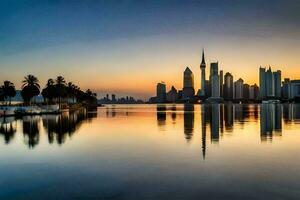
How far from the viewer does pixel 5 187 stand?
1895 centimetres

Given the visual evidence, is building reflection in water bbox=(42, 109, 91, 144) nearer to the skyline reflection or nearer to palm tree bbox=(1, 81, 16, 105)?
the skyline reflection

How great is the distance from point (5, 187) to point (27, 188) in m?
1.28

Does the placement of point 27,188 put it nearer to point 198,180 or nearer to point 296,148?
point 198,180

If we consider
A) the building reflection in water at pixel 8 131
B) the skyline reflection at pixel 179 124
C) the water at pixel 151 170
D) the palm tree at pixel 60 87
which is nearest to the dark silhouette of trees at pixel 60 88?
the palm tree at pixel 60 87

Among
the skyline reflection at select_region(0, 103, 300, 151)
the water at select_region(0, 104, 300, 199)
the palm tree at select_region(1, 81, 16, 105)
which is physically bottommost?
the water at select_region(0, 104, 300, 199)

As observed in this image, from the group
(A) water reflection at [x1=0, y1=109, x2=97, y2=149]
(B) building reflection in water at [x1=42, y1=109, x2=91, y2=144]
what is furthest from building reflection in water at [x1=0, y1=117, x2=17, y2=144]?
(B) building reflection in water at [x1=42, y1=109, x2=91, y2=144]

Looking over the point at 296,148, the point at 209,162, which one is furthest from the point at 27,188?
the point at 296,148

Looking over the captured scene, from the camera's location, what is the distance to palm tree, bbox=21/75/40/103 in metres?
135

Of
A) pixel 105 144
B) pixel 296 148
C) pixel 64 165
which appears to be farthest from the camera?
pixel 105 144

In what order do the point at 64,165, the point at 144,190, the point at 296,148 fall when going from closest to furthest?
the point at 144,190 < the point at 64,165 < the point at 296,148

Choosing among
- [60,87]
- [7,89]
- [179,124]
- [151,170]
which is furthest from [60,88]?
[151,170]

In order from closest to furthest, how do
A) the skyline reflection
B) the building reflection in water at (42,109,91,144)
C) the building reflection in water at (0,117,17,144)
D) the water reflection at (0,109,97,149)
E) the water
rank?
the water, the water reflection at (0,109,97,149), the building reflection in water at (0,117,17,144), the skyline reflection, the building reflection in water at (42,109,91,144)

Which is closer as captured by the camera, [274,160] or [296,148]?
Result: [274,160]

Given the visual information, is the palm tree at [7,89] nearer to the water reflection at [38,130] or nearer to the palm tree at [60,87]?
the palm tree at [60,87]
